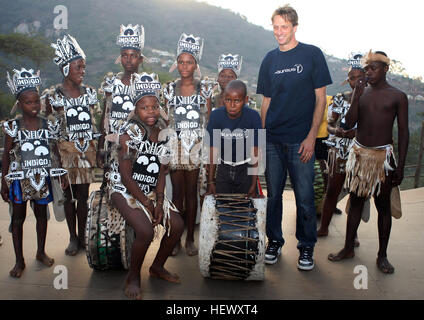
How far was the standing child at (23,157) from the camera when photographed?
350cm

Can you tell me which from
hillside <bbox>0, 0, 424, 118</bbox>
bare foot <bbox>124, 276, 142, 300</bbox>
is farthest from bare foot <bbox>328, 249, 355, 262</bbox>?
hillside <bbox>0, 0, 424, 118</bbox>

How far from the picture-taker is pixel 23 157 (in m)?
3.52

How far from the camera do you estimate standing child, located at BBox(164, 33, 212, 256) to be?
3.96m

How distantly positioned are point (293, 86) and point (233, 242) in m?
1.47

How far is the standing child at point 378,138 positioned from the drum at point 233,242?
1.12 metres

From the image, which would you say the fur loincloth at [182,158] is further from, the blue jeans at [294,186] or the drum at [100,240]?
the drum at [100,240]

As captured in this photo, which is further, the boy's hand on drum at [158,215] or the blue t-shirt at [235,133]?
the blue t-shirt at [235,133]

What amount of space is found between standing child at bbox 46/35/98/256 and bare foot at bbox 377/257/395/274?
2954 mm

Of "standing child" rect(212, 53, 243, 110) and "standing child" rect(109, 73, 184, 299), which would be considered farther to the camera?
"standing child" rect(212, 53, 243, 110)

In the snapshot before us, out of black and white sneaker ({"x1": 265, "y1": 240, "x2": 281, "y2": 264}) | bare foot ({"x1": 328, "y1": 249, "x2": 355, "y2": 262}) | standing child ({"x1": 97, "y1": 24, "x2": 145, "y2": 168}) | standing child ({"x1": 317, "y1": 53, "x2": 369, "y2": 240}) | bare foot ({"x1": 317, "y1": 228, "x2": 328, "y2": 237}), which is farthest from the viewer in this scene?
bare foot ({"x1": 317, "y1": 228, "x2": 328, "y2": 237})

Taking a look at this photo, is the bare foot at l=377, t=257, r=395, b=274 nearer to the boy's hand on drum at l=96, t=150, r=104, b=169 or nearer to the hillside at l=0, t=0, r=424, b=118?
the boy's hand on drum at l=96, t=150, r=104, b=169

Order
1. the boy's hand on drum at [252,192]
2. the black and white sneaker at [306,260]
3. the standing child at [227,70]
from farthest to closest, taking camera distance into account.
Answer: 1. the standing child at [227,70]
2. the black and white sneaker at [306,260]
3. the boy's hand on drum at [252,192]

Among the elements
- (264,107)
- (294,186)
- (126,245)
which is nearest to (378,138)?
(294,186)

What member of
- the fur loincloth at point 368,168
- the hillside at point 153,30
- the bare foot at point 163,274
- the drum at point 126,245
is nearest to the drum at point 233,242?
the bare foot at point 163,274
